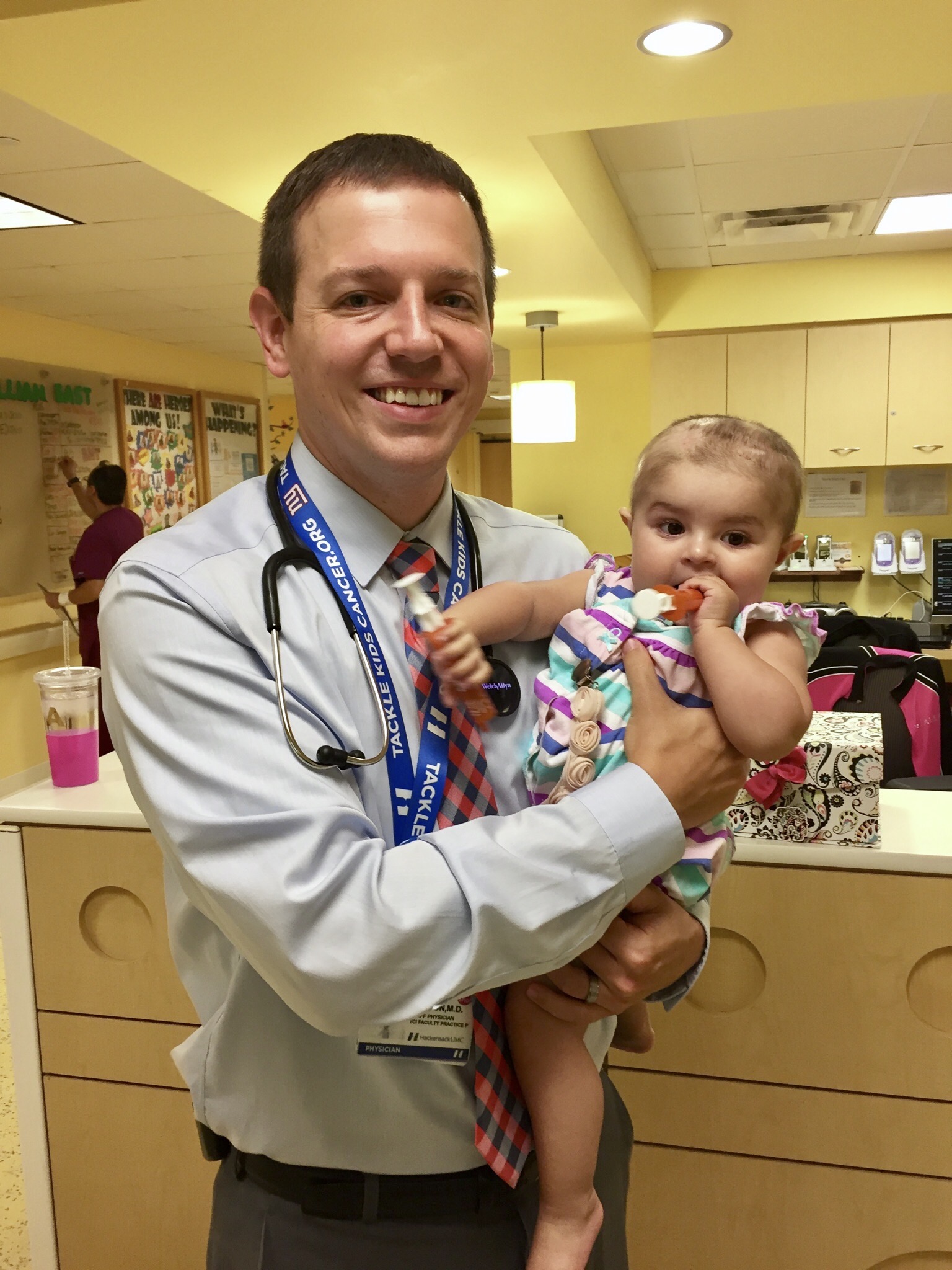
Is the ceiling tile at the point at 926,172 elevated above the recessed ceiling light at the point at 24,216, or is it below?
above

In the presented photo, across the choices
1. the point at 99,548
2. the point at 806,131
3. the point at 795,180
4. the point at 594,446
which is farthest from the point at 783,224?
the point at 99,548

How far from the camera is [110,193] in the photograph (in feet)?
11.3

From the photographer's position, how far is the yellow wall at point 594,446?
20.9 ft

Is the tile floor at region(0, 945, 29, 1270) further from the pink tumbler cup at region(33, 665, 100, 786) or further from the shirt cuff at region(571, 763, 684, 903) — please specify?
the shirt cuff at region(571, 763, 684, 903)

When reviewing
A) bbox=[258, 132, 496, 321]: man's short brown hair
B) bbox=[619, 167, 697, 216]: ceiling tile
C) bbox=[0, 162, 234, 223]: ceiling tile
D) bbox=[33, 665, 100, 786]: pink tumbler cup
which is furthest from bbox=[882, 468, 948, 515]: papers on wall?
bbox=[258, 132, 496, 321]: man's short brown hair

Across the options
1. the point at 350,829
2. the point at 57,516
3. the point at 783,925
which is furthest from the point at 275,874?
the point at 57,516

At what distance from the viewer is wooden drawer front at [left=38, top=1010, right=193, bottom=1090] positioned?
6.29 ft

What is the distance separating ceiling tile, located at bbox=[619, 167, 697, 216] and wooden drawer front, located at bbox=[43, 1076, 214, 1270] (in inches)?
152

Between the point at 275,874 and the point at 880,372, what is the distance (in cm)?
578

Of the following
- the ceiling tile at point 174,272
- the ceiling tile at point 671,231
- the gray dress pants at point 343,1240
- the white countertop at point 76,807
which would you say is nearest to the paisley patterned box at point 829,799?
the gray dress pants at point 343,1240

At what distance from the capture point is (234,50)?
7.02ft

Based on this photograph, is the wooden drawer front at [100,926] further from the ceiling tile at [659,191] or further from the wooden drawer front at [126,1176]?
the ceiling tile at [659,191]

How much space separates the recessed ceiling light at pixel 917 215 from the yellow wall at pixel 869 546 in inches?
62.4

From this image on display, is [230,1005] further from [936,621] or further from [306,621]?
[936,621]
